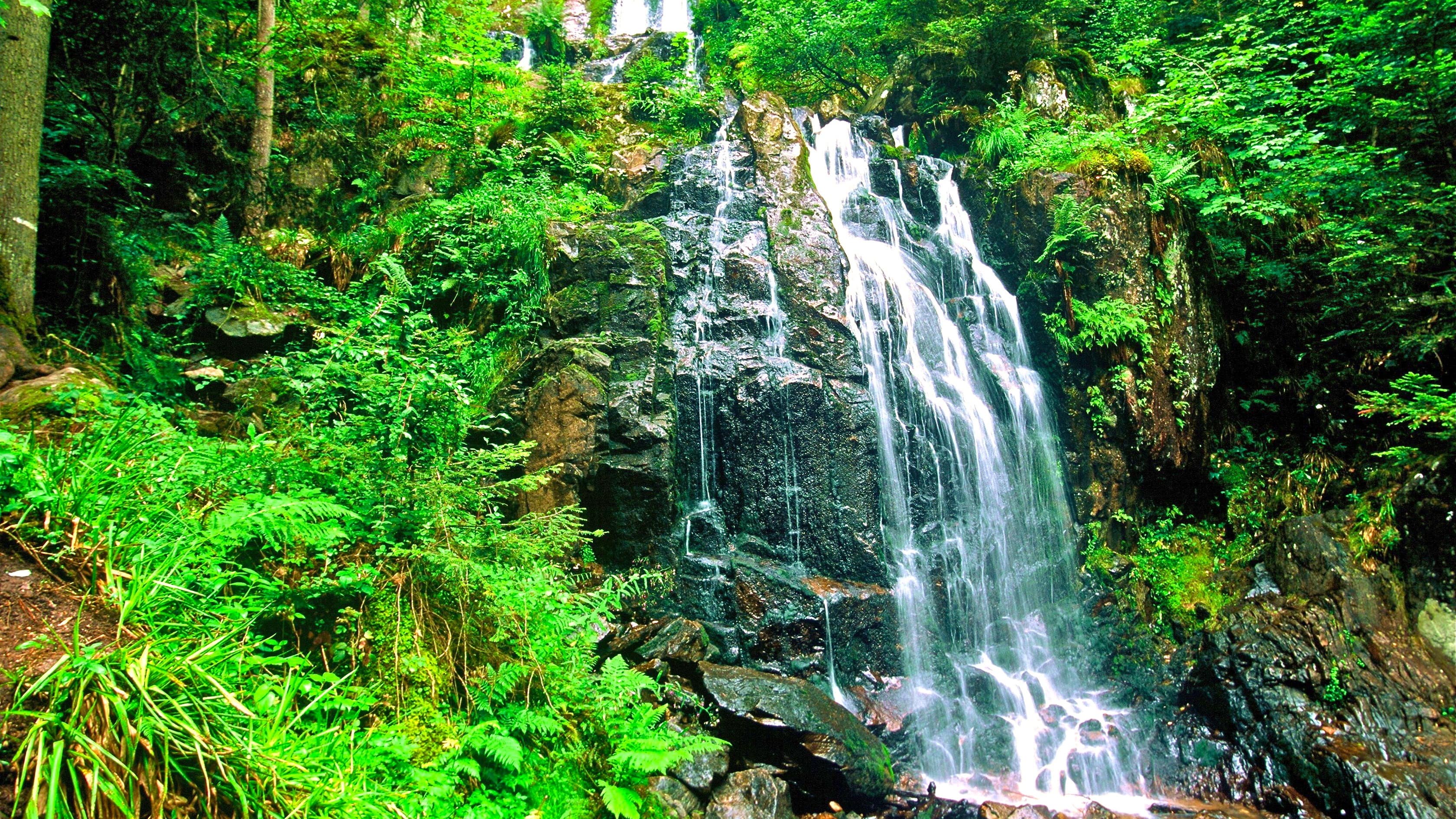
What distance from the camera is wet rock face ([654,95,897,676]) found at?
7.49 m

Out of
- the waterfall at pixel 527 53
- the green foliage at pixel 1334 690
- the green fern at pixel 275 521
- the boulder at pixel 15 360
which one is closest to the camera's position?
the green fern at pixel 275 521

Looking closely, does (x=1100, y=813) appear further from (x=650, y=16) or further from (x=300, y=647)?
(x=650, y=16)

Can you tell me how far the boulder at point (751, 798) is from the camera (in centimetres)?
485

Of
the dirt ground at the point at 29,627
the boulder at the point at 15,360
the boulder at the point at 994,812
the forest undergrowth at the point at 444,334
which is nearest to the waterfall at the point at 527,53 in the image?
the forest undergrowth at the point at 444,334

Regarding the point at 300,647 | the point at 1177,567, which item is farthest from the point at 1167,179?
the point at 300,647

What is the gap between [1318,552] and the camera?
745 cm

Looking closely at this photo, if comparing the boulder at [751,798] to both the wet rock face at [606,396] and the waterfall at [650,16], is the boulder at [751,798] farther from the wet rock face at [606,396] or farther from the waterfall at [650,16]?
the waterfall at [650,16]

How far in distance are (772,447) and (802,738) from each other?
3449 mm

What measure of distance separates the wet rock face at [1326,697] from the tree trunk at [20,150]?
1119 centimetres

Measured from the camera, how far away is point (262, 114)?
324 inches

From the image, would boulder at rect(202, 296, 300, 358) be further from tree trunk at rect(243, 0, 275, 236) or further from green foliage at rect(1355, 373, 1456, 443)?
green foliage at rect(1355, 373, 1456, 443)

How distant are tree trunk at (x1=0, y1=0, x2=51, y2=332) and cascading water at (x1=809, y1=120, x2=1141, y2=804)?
319 inches

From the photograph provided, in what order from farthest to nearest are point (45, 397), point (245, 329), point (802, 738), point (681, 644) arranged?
point (245, 329) → point (681, 644) → point (802, 738) → point (45, 397)

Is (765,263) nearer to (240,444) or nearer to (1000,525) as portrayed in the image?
(1000,525)
